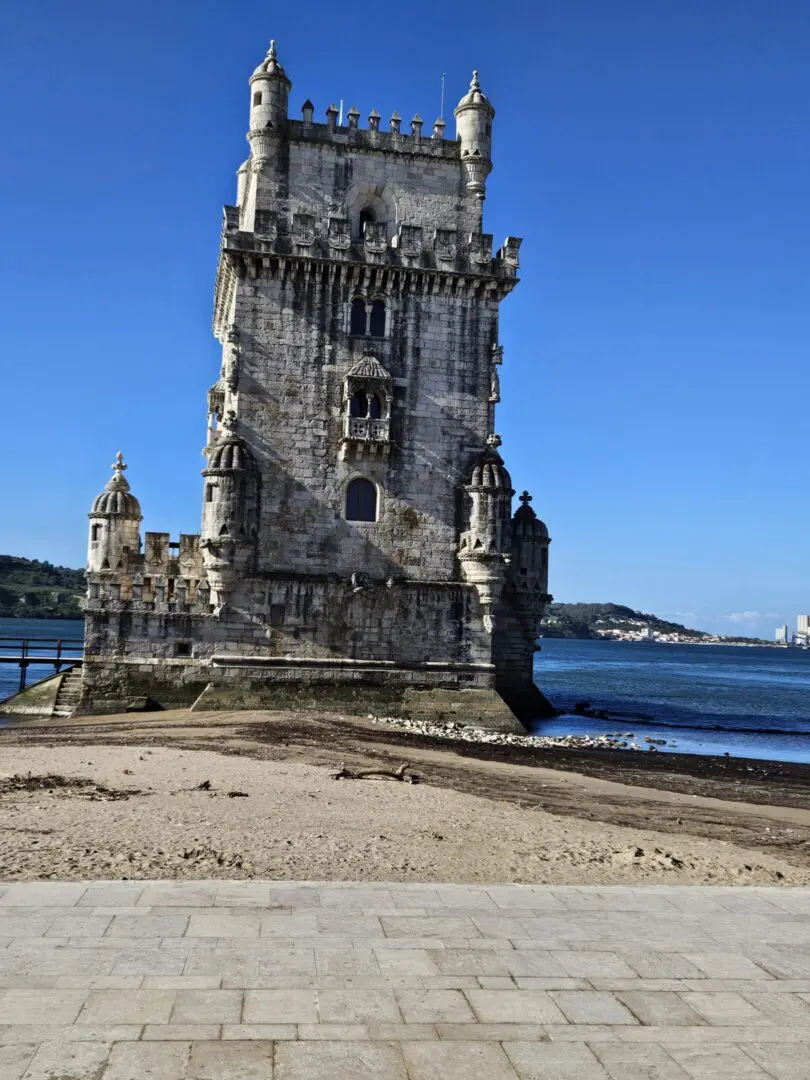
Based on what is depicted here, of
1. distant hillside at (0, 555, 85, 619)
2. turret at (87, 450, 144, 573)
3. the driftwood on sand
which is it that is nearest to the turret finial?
turret at (87, 450, 144, 573)

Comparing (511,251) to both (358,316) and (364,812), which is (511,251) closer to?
(358,316)

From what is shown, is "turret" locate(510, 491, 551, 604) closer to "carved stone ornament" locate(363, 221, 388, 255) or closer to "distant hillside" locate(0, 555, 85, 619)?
"carved stone ornament" locate(363, 221, 388, 255)

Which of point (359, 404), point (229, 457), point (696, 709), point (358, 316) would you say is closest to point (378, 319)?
point (358, 316)

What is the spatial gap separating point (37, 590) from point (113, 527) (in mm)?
120289

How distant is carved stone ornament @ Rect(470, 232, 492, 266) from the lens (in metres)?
28.3

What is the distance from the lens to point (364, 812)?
1404 centimetres

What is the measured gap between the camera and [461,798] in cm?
1591

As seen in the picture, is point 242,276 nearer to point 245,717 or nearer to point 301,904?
point 245,717

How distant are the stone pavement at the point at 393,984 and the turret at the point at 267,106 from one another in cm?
2345

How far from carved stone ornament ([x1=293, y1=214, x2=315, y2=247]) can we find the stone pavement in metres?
21.2

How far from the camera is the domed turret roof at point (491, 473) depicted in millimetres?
27562

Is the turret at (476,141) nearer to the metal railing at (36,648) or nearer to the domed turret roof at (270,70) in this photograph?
the domed turret roof at (270,70)

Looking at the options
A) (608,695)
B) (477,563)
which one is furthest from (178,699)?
(608,695)

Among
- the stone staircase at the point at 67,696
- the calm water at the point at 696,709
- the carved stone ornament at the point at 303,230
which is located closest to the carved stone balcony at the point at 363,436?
the carved stone ornament at the point at 303,230
